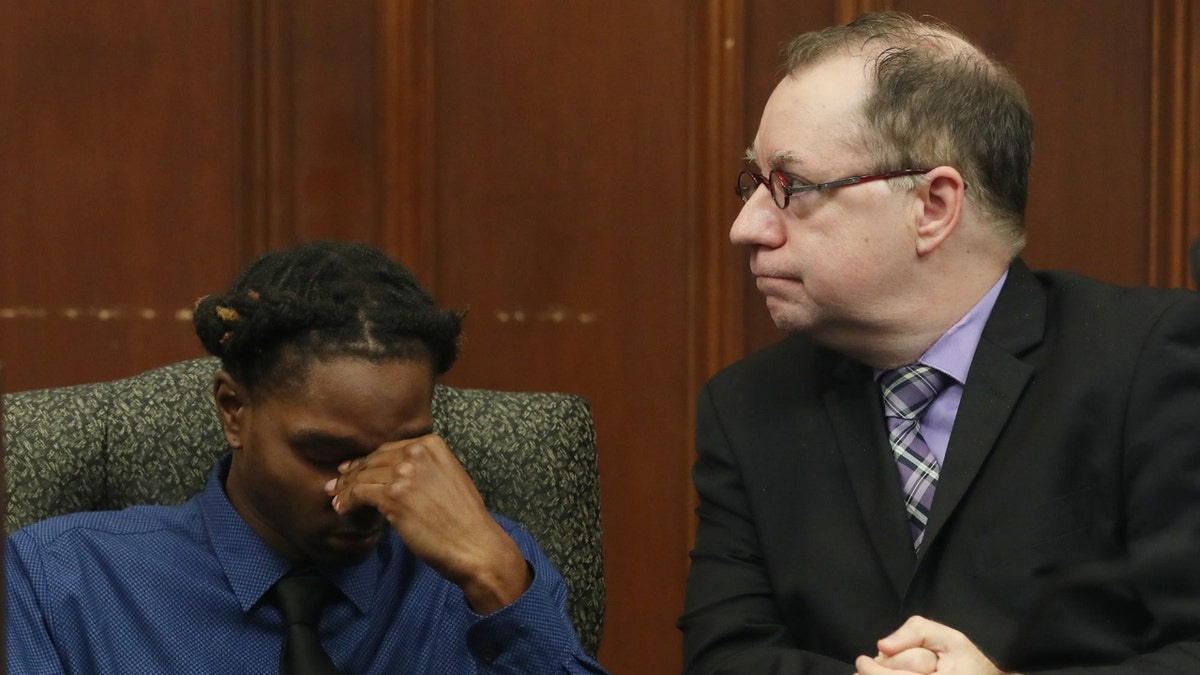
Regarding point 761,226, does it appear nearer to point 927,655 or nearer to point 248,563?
point 927,655

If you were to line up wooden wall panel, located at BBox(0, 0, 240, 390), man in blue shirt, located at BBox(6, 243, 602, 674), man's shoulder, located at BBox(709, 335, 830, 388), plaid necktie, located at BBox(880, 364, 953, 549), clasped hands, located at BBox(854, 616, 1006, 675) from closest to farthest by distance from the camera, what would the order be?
1. clasped hands, located at BBox(854, 616, 1006, 675)
2. man in blue shirt, located at BBox(6, 243, 602, 674)
3. plaid necktie, located at BBox(880, 364, 953, 549)
4. man's shoulder, located at BBox(709, 335, 830, 388)
5. wooden wall panel, located at BBox(0, 0, 240, 390)

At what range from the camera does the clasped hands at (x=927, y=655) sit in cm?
136

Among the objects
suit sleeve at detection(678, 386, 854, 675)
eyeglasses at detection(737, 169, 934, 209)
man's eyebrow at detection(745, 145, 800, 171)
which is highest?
man's eyebrow at detection(745, 145, 800, 171)

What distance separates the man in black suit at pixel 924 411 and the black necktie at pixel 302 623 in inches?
15.4

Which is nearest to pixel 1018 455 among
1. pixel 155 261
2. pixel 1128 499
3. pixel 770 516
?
pixel 1128 499

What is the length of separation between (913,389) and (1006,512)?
18 centimetres

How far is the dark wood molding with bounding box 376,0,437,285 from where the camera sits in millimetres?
2221

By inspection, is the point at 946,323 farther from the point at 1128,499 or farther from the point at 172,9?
the point at 172,9

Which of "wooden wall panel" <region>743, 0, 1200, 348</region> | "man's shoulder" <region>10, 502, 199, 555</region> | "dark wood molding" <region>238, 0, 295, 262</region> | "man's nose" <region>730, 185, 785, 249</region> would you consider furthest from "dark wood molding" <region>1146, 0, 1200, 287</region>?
"man's shoulder" <region>10, 502, 199, 555</region>

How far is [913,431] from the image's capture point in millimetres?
1638

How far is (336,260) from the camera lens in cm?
156

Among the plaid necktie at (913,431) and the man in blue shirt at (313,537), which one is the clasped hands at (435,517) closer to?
the man in blue shirt at (313,537)

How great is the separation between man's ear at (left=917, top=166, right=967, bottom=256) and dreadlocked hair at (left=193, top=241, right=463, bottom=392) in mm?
500

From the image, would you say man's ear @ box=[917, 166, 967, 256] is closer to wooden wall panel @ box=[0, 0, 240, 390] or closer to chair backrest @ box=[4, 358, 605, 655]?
chair backrest @ box=[4, 358, 605, 655]
